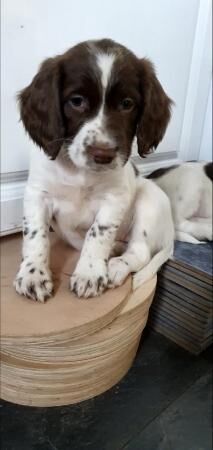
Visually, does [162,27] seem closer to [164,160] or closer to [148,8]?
[148,8]

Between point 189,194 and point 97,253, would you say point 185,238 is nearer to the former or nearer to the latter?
point 189,194

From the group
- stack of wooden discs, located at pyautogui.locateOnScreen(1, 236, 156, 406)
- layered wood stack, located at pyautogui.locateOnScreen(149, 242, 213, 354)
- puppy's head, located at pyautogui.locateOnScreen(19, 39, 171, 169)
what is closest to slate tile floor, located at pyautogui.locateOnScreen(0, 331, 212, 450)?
stack of wooden discs, located at pyautogui.locateOnScreen(1, 236, 156, 406)

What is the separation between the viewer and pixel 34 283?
1125mm

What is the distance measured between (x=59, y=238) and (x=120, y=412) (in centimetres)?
63

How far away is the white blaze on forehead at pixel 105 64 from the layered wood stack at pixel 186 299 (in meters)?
0.78

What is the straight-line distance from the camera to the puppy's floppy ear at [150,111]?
1.12 metres

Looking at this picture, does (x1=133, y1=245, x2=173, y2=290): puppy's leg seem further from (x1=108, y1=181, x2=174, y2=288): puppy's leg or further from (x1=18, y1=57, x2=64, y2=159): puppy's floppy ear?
(x1=18, y1=57, x2=64, y2=159): puppy's floppy ear

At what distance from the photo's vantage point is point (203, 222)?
1.90 meters

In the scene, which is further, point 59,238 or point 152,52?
point 152,52

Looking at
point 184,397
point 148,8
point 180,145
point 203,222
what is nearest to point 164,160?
point 180,145

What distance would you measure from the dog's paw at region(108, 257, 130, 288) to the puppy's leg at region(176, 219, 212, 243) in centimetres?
60

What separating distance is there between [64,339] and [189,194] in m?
1.07

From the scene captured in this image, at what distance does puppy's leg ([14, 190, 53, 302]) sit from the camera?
3.68ft

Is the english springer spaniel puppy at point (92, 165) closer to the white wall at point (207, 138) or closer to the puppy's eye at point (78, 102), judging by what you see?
the puppy's eye at point (78, 102)
